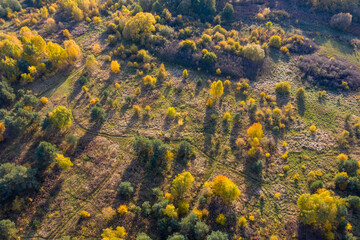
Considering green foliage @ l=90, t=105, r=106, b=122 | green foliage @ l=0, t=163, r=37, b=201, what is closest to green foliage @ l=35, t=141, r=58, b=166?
green foliage @ l=0, t=163, r=37, b=201

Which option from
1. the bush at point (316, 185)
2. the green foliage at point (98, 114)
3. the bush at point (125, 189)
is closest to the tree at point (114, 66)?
the green foliage at point (98, 114)

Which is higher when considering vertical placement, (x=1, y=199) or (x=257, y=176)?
(x=257, y=176)

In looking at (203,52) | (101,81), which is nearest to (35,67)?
(101,81)

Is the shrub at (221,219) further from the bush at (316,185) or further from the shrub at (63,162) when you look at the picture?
the shrub at (63,162)

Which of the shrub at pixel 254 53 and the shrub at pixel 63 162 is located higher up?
the shrub at pixel 254 53

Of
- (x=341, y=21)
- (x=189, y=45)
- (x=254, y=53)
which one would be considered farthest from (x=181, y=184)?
(x=341, y=21)

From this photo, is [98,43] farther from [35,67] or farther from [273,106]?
[273,106]

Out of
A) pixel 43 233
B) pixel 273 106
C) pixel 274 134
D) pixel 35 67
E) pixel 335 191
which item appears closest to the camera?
pixel 43 233
